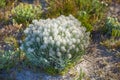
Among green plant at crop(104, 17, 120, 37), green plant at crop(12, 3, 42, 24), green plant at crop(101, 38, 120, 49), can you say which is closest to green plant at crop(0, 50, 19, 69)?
green plant at crop(12, 3, 42, 24)

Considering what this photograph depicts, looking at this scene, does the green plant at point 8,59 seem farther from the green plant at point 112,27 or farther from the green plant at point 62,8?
the green plant at point 112,27

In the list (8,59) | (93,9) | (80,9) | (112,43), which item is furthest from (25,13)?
(112,43)

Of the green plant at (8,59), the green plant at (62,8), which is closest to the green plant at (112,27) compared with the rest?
the green plant at (62,8)

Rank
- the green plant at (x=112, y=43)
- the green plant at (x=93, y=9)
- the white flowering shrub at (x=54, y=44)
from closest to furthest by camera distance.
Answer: the white flowering shrub at (x=54, y=44)
the green plant at (x=112, y=43)
the green plant at (x=93, y=9)

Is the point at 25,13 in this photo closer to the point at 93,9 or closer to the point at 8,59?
the point at 8,59

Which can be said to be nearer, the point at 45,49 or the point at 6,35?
the point at 45,49

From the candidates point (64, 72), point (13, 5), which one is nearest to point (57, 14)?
point (13, 5)

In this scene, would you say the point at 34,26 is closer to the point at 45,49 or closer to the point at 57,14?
the point at 45,49

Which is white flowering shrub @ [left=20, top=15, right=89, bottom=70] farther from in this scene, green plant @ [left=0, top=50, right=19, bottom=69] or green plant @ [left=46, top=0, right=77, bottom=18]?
green plant @ [left=46, top=0, right=77, bottom=18]
